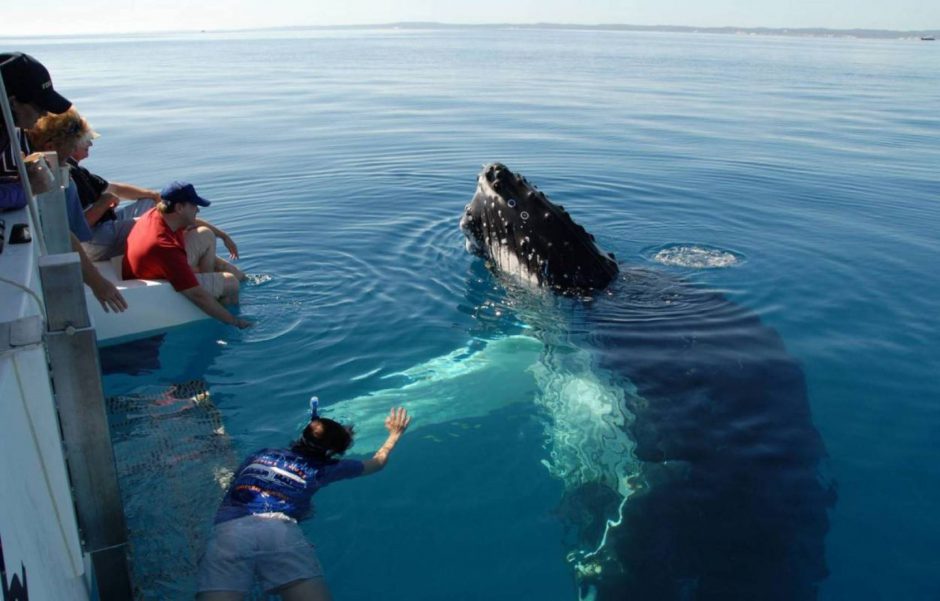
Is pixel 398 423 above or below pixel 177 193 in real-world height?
below

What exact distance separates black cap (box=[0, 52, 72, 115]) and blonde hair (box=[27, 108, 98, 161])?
1.81 metres

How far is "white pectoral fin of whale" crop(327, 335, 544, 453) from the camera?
672 centimetres

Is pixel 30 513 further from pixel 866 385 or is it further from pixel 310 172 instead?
pixel 310 172

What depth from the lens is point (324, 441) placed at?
16.0 ft

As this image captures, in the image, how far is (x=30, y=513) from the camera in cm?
289

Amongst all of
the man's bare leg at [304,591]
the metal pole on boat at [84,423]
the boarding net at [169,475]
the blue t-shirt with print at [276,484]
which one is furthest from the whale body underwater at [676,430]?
the metal pole on boat at [84,423]

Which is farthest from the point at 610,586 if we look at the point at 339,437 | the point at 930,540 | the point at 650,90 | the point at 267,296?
the point at 650,90

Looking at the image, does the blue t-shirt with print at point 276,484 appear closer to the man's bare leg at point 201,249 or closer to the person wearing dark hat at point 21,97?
the person wearing dark hat at point 21,97

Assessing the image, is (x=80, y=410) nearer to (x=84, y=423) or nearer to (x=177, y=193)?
(x=84, y=423)

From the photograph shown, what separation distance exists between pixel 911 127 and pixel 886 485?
20646 mm

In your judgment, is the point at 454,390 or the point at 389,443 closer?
the point at 389,443

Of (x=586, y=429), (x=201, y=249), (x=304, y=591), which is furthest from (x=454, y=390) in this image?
(x=201, y=249)

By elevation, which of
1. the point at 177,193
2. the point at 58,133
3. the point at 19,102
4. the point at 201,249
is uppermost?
the point at 19,102

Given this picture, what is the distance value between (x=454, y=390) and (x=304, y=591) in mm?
3017
